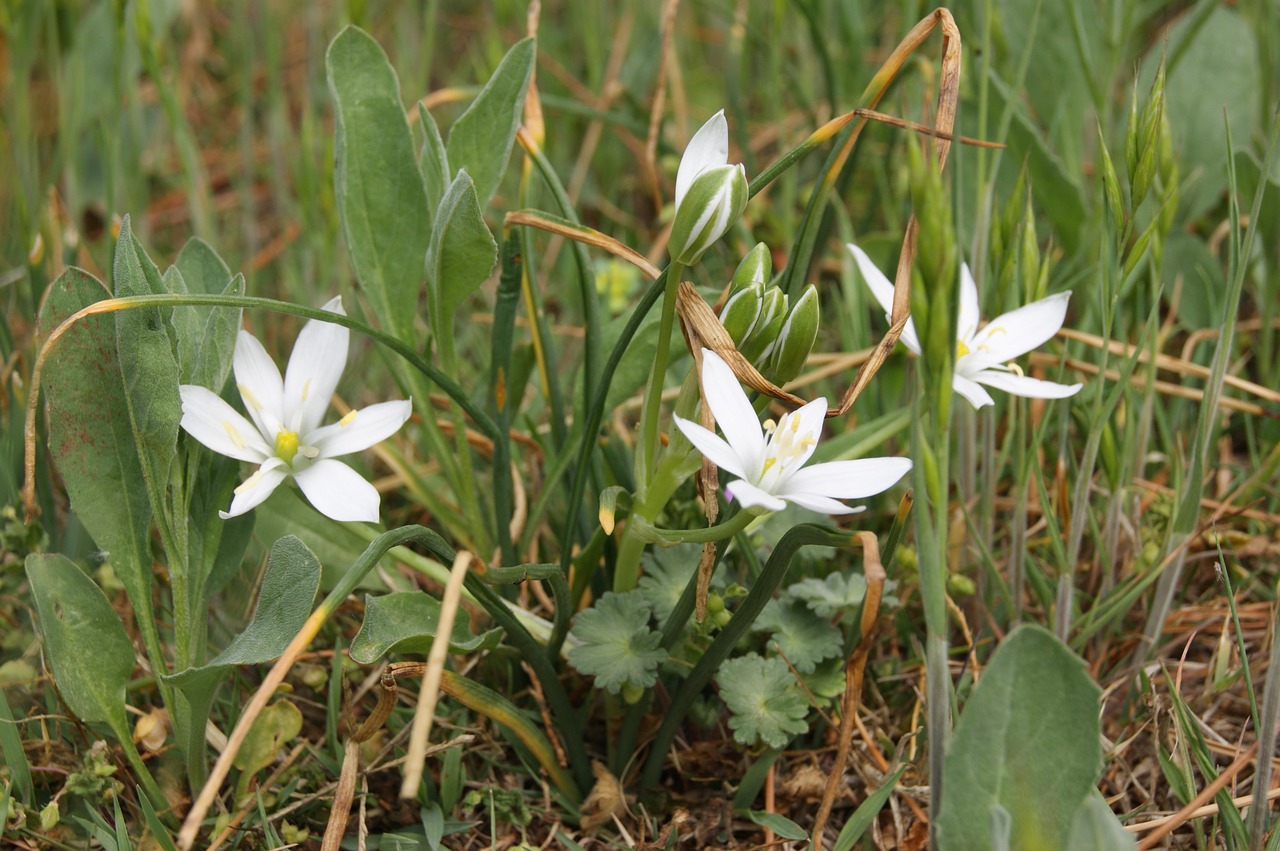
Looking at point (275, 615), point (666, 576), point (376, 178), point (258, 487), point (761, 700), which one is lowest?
point (761, 700)

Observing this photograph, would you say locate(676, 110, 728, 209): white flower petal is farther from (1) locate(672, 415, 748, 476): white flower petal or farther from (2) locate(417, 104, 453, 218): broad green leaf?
(2) locate(417, 104, 453, 218): broad green leaf

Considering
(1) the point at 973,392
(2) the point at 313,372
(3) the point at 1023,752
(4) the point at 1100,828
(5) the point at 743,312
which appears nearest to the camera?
(4) the point at 1100,828

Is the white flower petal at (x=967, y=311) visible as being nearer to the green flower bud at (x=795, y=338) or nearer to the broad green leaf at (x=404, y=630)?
the green flower bud at (x=795, y=338)

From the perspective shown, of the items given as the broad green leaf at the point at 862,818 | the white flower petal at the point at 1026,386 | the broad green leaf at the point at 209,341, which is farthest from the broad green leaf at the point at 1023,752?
the broad green leaf at the point at 209,341

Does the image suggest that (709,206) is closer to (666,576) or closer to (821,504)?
(821,504)

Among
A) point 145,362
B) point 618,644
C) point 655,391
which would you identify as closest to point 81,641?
point 145,362

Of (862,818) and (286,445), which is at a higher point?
(286,445)
